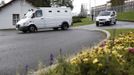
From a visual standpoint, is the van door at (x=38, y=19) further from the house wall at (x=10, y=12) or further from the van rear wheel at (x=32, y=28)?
the house wall at (x=10, y=12)

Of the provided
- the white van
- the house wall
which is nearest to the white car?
the white van

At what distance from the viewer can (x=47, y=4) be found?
3004 inches

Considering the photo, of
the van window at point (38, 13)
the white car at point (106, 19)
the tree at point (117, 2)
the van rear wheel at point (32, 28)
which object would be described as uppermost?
the tree at point (117, 2)

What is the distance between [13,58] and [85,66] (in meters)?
8.54

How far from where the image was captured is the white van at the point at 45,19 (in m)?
38.1

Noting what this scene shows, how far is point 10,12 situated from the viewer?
5881 centimetres

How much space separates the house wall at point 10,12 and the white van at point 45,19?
19.1 metres

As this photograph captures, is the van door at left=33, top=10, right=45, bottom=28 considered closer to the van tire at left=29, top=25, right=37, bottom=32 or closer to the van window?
the van window

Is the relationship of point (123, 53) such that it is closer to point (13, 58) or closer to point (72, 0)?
point (13, 58)

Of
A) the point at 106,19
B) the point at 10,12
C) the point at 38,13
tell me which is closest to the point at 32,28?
the point at 38,13

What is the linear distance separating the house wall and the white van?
1906 cm

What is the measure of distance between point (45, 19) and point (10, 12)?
20.7m

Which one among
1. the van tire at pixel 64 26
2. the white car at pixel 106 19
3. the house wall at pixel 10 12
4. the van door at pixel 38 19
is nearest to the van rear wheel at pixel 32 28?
the van door at pixel 38 19

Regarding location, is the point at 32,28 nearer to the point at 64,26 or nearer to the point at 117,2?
the point at 64,26
